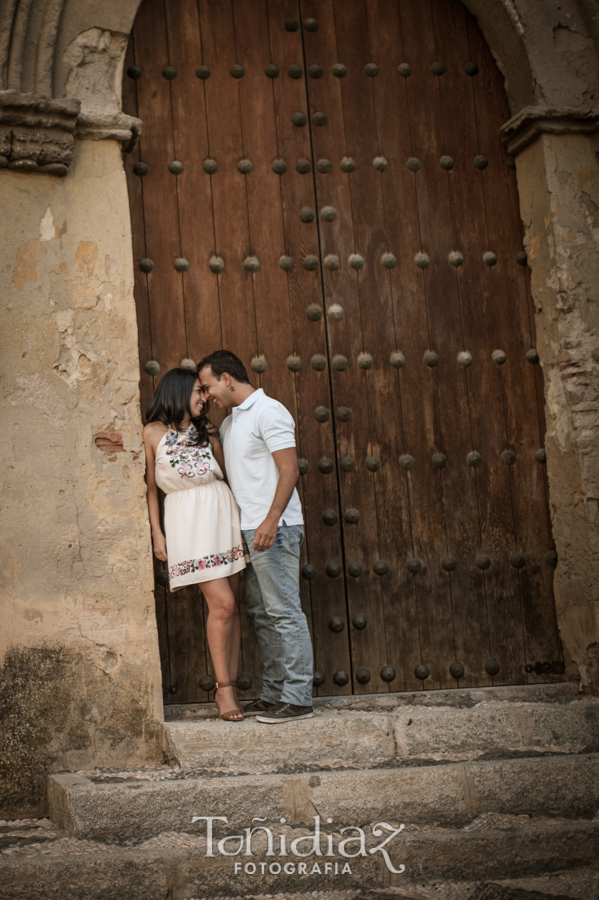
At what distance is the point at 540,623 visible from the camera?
11.8ft

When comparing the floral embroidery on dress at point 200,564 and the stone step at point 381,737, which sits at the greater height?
the floral embroidery on dress at point 200,564

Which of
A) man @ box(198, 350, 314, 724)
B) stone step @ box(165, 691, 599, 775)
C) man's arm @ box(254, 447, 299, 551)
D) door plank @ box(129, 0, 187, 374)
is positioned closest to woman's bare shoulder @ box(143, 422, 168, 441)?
man @ box(198, 350, 314, 724)

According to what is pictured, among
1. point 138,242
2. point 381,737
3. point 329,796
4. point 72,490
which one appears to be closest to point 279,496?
point 72,490

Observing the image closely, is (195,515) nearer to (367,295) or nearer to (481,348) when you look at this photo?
(367,295)

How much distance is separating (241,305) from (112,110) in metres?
0.91

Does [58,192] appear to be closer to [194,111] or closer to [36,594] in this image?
[194,111]

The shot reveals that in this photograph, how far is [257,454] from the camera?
312cm

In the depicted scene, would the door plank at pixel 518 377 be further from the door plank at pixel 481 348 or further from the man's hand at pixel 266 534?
the man's hand at pixel 266 534

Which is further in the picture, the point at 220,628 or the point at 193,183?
the point at 193,183

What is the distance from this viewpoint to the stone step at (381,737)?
9.06 ft

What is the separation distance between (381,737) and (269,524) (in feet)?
2.72

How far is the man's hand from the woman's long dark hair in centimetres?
42

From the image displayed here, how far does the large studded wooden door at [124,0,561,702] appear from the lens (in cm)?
352

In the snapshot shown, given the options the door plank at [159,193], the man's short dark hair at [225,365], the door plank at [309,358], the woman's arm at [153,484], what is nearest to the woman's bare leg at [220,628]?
the woman's arm at [153,484]
